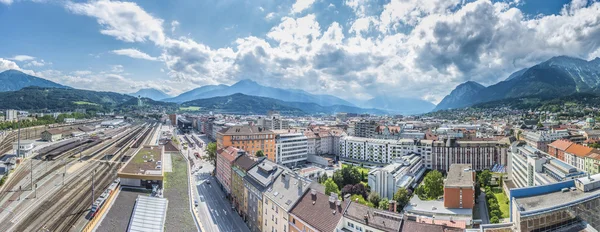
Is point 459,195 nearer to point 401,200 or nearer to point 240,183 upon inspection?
point 401,200

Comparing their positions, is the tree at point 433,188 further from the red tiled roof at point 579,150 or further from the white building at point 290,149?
the white building at point 290,149

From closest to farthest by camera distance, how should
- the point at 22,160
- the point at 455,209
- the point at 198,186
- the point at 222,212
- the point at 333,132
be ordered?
the point at 455,209
the point at 222,212
the point at 22,160
the point at 198,186
the point at 333,132

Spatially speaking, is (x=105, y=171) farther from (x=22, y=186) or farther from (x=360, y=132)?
(x=360, y=132)

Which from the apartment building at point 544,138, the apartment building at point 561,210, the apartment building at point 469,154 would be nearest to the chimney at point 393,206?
the apartment building at point 561,210

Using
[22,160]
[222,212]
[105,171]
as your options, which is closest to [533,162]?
[222,212]

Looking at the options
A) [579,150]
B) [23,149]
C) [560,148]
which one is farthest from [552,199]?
[23,149]

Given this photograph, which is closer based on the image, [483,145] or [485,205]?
[485,205]
